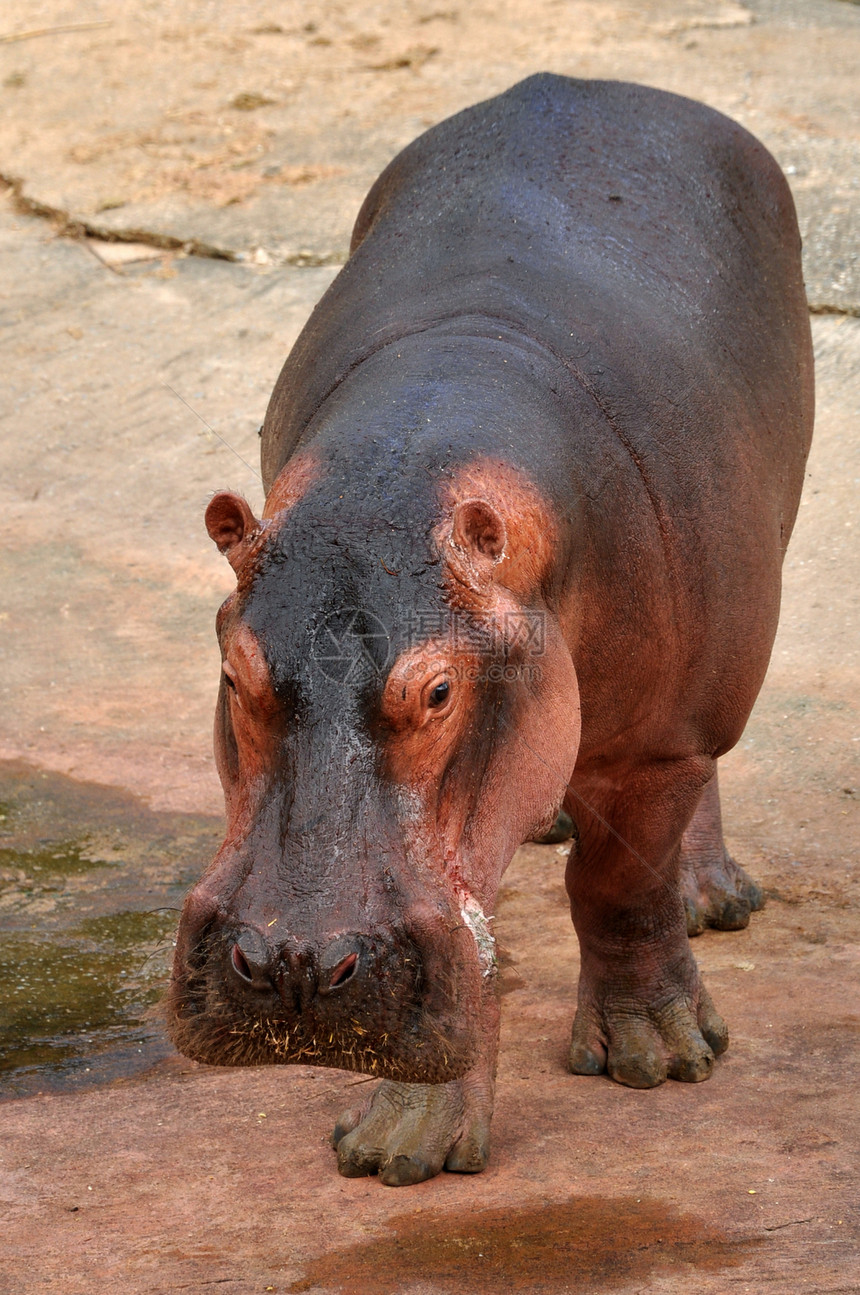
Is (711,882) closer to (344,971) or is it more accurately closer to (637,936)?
(637,936)

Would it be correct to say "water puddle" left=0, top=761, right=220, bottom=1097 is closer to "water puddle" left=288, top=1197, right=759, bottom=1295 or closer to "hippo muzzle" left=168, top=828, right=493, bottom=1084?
"water puddle" left=288, top=1197, right=759, bottom=1295

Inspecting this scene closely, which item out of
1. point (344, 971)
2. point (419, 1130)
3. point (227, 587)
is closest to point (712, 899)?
point (419, 1130)

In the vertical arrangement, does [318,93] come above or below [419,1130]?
below

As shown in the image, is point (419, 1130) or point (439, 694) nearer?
point (439, 694)

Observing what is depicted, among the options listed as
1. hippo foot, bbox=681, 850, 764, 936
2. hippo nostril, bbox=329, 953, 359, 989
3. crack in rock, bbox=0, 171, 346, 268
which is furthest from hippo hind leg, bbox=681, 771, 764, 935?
crack in rock, bbox=0, 171, 346, 268

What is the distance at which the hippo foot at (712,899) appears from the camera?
458 cm

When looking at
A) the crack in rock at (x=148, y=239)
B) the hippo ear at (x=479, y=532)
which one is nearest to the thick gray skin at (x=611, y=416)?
the hippo ear at (x=479, y=532)

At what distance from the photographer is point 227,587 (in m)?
6.71

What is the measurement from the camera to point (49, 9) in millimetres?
12562

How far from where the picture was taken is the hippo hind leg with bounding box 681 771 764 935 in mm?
4586

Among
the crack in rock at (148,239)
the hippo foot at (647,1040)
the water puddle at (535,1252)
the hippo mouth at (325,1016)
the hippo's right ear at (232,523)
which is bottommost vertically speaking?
the crack in rock at (148,239)

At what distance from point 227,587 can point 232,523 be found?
13.5 feet

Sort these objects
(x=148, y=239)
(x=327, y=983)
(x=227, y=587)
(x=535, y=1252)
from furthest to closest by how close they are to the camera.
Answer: (x=148, y=239) < (x=227, y=587) < (x=535, y=1252) < (x=327, y=983)

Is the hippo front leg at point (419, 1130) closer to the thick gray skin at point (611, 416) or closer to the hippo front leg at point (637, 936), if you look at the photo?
the thick gray skin at point (611, 416)
